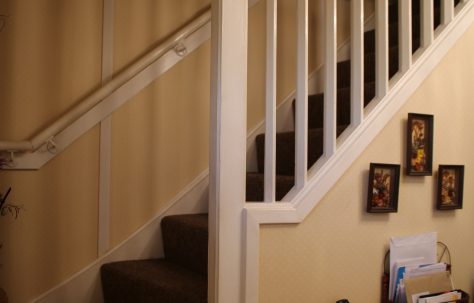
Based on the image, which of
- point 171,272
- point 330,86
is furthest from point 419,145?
point 171,272

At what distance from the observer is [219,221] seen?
1399 mm

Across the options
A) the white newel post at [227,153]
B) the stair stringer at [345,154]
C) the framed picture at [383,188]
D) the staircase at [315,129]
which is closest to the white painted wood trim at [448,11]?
the stair stringer at [345,154]

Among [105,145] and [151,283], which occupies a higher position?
[105,145]

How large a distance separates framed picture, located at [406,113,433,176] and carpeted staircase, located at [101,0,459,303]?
0.29 meters

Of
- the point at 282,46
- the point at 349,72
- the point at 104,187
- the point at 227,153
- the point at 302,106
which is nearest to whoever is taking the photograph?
the point at 227,153

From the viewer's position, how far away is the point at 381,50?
179 centimetres

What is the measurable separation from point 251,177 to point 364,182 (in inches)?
23.2

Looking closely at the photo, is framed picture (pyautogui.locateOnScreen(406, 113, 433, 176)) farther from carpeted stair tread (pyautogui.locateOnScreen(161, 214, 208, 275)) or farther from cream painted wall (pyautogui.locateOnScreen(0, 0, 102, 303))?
cream painted wall (pyautogui.locateOnScreen(0, 0, 102, 303))

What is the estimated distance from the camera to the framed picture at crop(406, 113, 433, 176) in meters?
1.82

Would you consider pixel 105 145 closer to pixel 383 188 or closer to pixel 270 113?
pixel 270 113

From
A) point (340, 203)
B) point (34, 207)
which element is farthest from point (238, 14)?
point (34, 207)

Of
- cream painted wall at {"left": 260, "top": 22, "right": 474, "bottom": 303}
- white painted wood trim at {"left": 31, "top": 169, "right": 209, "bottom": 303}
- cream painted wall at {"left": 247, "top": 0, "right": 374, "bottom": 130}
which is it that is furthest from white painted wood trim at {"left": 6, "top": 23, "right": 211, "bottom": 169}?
cream painted wall at {"left": 260, "top": 22, "right": 474, "bottom": 303}

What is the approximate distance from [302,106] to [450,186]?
0.90m

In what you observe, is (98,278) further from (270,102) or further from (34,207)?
(270,102)
